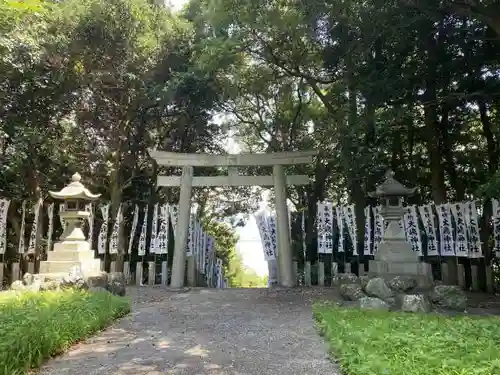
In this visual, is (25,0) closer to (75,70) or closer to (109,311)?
(75,70)

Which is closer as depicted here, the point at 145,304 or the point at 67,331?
the point at 67,331

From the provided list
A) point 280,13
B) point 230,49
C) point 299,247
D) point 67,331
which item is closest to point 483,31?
point 280,13

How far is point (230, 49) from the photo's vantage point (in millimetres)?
11391

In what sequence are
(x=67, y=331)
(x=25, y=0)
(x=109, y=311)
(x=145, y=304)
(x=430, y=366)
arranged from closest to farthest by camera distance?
(x=430, y=366)
(x=67, y=331)
(x=109, y=311)
(x=145, y=304)
(x=25, y=0)

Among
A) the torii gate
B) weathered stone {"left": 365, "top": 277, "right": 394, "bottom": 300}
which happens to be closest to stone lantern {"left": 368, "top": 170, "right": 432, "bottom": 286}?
weathered stone {"left": 365, "top": 277, "right": 394, "bottom": 300}

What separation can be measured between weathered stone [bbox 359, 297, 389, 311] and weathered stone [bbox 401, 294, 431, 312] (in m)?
0.32

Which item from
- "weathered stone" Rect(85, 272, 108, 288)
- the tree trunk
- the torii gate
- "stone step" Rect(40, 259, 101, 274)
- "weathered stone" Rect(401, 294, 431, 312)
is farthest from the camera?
the tree trunk

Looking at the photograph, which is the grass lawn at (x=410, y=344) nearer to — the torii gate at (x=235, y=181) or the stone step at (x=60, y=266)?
the torii gate at (x=235, y=181)

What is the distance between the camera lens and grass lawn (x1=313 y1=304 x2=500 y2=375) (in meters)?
3.79

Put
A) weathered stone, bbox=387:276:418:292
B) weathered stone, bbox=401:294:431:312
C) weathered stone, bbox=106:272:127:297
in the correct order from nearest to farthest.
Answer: weathered stone, bbox=401:294:431:312 → weathered stone, bbox=387:276:418:292 → weathered stone, bbox=106:272:127:297

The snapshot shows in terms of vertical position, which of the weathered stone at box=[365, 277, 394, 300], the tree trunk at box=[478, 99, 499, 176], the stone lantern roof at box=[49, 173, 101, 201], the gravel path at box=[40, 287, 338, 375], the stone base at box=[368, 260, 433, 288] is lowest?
the gravel path at box=[40, 287, 338, 375]

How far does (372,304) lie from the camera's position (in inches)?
297

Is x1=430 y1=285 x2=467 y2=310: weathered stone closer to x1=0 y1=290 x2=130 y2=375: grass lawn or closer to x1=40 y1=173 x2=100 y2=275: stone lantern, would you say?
x1=0 y1=290 x2=130 y2=375: grass lawn

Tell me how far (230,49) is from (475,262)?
928 cm
